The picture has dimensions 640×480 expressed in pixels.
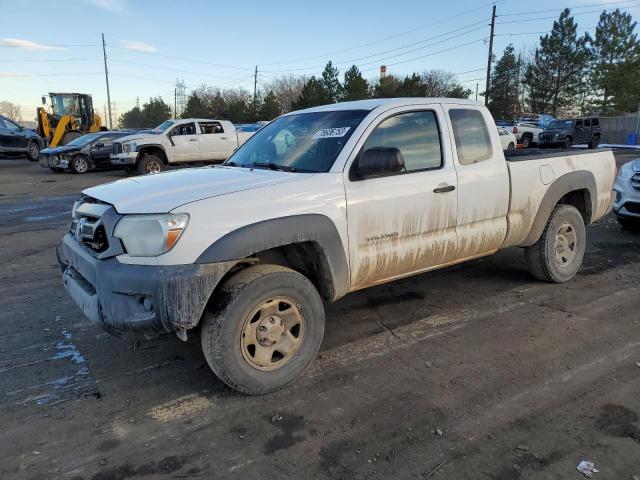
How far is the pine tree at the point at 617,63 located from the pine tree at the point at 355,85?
82.1 feet

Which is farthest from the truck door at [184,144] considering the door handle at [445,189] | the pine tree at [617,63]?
the pine tree at [617,63]

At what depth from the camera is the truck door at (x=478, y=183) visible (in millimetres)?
4359

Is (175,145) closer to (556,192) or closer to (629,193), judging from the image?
(629,193)

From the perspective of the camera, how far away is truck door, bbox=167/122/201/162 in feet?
57.1

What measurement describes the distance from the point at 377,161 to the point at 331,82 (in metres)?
61.6

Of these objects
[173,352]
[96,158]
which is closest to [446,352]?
[173,352]

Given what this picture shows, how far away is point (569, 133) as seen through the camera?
29875 mm

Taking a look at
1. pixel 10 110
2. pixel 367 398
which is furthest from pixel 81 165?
pixel 10 110

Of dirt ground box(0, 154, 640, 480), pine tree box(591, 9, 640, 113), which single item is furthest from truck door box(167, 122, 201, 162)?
pine tree box(591, 9, 640, 113)

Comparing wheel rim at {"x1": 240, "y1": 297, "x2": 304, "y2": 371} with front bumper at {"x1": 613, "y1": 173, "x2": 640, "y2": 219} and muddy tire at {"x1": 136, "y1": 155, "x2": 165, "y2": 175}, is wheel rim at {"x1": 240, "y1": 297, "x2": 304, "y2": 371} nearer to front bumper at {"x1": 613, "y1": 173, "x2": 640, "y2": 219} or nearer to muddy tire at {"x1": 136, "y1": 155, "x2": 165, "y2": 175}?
front bumper at {"x1": 613, "y1": 173, "x2": 640, "y2": 219}

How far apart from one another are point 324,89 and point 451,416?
6176 centimetres

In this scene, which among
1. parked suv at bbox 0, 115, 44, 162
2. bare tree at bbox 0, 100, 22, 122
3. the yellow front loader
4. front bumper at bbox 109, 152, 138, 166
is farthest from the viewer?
bare tree at bbox 0, 100, 22, 122

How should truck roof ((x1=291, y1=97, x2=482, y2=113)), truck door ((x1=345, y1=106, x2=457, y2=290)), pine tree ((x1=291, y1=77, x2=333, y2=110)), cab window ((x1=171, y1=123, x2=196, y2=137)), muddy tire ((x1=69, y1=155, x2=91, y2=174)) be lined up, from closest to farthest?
1. truck door ((x1=345, y1=106, x2=457, y2=290))
2. truck roof ((x1=291, y1=97, x2=482, y2=113))
3. cab window ((x1=171, y1=123, x2=196, y2=137))
4. muddy tire ((x1=69, y1=155, x2=91, y2=174))
5. pine tree ((x1=291, y1=77, x2=333, y2=110))

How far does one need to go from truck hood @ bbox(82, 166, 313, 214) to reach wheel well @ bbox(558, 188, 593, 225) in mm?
3616
